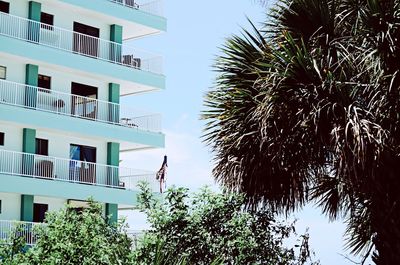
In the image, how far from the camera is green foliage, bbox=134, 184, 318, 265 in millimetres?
19531

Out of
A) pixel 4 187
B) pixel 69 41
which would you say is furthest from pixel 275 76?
pixel 69 41

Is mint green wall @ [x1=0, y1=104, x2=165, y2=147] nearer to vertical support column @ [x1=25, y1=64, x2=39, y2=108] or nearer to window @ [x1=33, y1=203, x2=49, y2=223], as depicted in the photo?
vertical support column @ [x1=25, y1=64, x2=39, y2=108]

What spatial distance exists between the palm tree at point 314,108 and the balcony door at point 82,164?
19.7 meters

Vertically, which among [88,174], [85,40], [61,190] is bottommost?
[61,190]

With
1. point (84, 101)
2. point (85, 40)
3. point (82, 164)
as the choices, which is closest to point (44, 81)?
point (84, 101)

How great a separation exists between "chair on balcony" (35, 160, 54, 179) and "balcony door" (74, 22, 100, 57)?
5.33 m

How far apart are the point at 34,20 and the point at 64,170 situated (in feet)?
20.5

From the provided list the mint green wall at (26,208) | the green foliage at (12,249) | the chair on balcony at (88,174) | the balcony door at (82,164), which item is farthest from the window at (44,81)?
the green foliage at (12,249)

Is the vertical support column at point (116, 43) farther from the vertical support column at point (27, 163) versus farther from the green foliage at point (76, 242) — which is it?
the green foliage at point (76, 242)

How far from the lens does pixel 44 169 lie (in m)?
36.9

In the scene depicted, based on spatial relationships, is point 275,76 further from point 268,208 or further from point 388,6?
point 268,208

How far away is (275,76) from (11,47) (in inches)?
860

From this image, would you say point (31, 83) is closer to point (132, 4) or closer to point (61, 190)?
point (61, 190)

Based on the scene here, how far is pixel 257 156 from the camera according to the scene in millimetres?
17688
